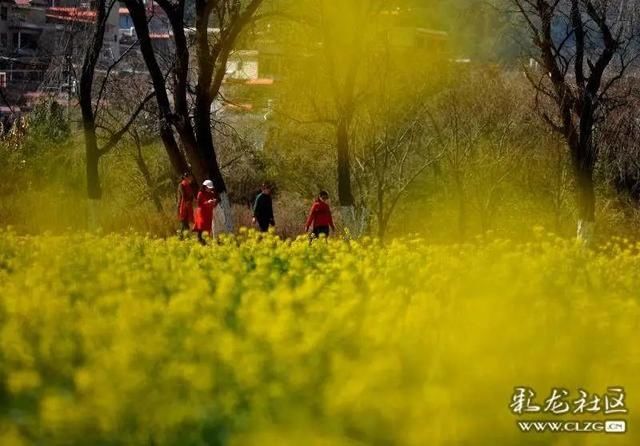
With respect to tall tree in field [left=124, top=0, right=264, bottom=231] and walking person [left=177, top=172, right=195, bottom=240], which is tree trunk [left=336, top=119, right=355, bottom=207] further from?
walking person [left=177, top=172, right=195, bottom=240]

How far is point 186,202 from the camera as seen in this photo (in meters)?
20.1

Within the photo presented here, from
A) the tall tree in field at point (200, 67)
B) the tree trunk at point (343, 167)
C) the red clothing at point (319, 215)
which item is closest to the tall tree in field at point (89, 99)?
the tall tree in field at point (200, 67)

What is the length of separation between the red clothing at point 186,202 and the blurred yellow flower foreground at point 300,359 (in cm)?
1218

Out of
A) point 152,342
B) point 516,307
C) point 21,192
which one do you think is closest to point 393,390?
point 152,342

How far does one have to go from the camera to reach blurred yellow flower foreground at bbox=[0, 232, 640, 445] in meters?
4.81

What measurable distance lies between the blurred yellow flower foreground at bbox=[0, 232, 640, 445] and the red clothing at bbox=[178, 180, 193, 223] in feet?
40.0

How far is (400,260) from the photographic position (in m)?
9.69

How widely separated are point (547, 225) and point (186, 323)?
29.2m

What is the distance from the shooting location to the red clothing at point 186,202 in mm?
19906

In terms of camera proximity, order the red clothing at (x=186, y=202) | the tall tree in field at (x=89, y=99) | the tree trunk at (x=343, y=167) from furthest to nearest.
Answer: the tall tree in field at (x=89, y=99) < the tree trunk at (x=343, y=167) < the red clothing at (x=186, y=202)

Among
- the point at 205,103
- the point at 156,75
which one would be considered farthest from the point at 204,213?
the point at 156,75

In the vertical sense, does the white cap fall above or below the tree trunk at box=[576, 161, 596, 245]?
above

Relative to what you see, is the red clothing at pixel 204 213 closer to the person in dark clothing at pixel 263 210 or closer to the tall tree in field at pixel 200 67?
the tall tree in field at pixel 200 67

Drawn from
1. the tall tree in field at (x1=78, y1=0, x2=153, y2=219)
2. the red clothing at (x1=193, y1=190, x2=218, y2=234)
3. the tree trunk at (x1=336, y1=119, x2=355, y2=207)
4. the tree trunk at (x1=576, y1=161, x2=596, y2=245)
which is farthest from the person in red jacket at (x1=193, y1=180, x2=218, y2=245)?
the tree trunk at (x1=576, y1=161, x2=596, y2=245)
